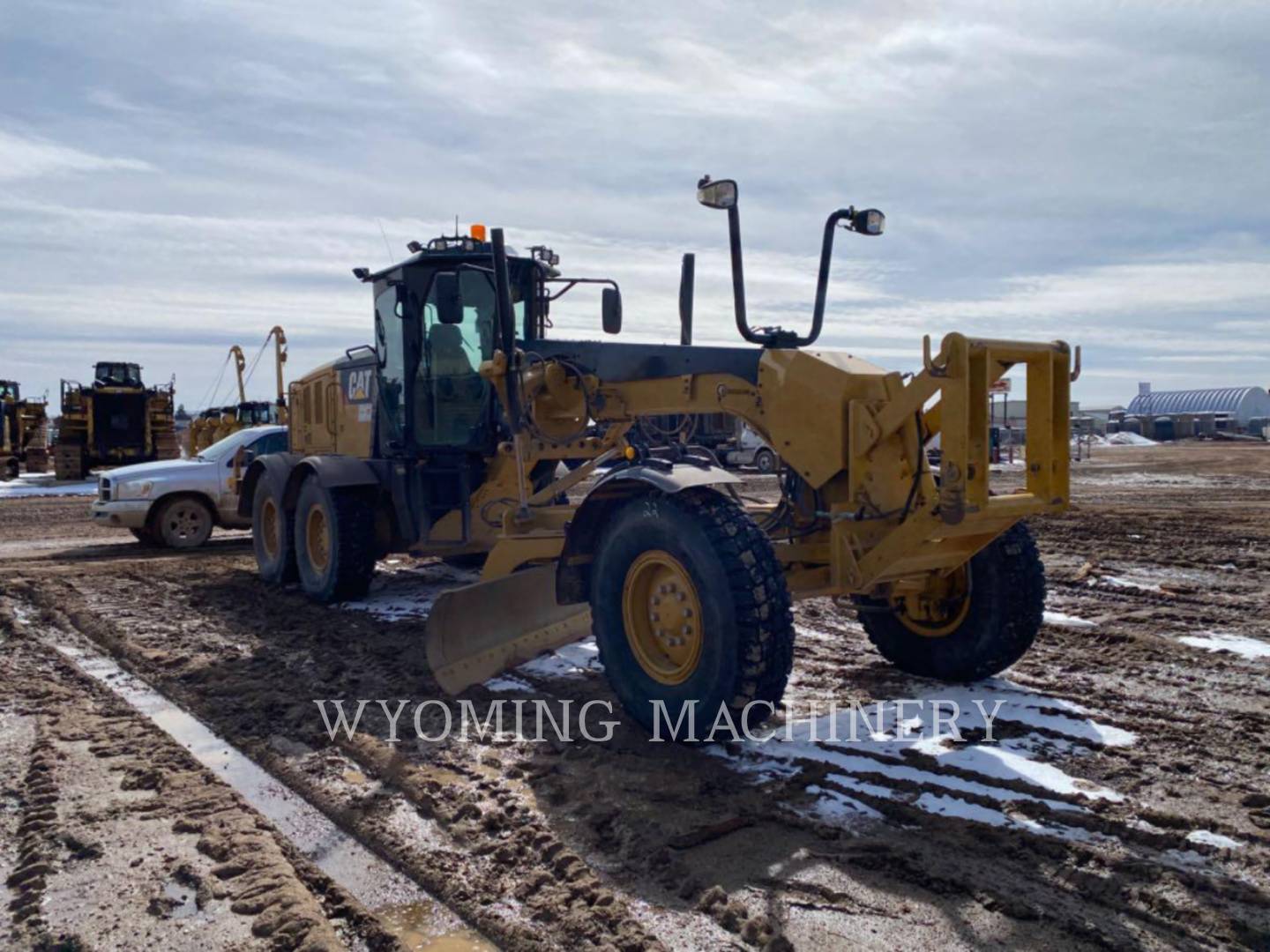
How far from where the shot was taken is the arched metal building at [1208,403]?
70812 millimetres

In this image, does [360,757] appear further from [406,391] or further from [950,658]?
[406,391]

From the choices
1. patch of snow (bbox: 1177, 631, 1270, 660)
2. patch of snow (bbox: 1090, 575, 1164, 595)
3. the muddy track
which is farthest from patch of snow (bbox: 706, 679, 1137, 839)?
patch of snow (bbox: 1090, 575, 1164, 595)

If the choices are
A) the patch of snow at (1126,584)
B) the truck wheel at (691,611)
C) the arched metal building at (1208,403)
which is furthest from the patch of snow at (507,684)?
the arched metal building at (1208,403)

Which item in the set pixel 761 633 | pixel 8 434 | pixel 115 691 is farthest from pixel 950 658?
pixel 8 434

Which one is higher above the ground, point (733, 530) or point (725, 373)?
point (725, 373)

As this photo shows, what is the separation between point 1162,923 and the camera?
10.7 feet

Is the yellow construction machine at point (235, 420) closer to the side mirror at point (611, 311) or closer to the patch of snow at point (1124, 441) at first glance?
the side mirror at point (611, 311)

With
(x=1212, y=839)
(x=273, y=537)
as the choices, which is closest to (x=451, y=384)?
(x=273, y=537)

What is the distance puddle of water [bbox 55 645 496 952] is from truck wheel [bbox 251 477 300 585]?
3.81m

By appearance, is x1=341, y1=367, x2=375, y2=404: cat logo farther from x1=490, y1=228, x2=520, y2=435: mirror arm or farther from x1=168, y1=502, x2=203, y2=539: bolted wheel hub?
x1=168, y1=502, x2=203, y2=539: bolted wheel hub

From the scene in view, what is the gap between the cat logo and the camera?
31.4 feet

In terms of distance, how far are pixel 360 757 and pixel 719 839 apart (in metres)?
1.91

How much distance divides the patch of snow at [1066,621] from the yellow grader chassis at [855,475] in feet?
8.09

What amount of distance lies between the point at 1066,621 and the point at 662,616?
13.2 feet
